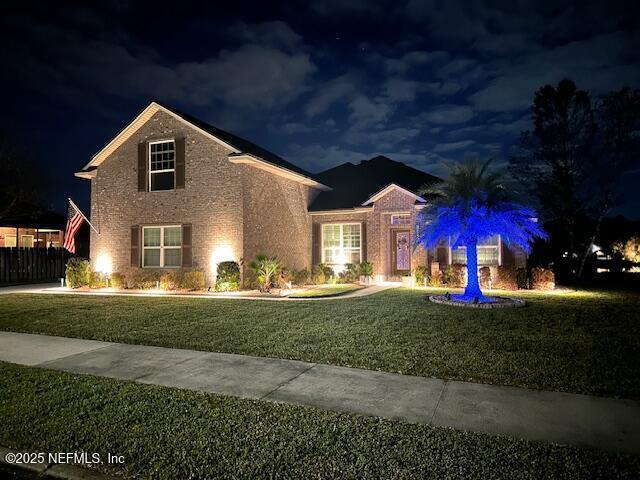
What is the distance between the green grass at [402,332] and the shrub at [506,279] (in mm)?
2904

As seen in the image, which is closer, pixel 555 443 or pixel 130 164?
pixel 555 443

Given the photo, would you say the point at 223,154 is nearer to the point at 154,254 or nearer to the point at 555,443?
the point at 154,254

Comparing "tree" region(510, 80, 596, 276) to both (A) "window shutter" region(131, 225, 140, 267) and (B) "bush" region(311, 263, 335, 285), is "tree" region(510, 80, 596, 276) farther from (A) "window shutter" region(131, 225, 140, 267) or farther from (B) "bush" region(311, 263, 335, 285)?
(A) "window shutter" region(131, 225, 140, 267)

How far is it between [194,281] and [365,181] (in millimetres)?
12293

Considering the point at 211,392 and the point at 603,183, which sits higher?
the point at 603,183

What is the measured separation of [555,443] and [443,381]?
167 centimetres

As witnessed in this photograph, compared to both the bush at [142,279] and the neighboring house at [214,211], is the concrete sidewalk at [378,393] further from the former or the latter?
the bush at [142,279]

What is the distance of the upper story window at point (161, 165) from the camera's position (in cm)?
1766

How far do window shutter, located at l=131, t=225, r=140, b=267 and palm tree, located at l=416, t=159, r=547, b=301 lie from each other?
39.7 feet

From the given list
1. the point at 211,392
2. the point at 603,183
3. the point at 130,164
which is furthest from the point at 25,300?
the point at 603,183

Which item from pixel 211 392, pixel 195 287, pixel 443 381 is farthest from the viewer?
pixel 195 287

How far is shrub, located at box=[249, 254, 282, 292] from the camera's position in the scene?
49.8ft

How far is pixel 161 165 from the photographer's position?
17.8 metres

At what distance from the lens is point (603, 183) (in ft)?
75.1
